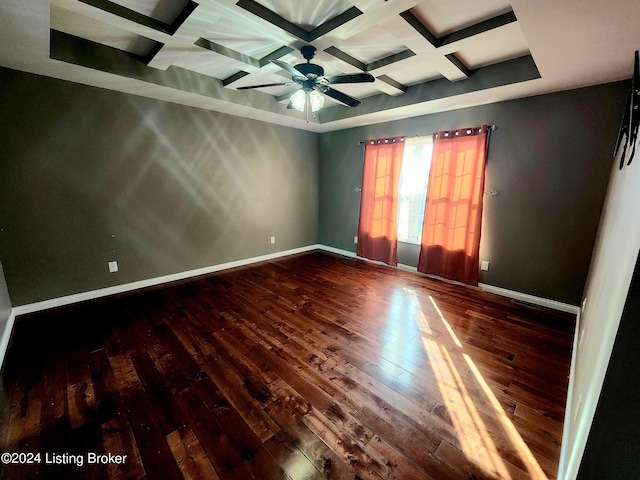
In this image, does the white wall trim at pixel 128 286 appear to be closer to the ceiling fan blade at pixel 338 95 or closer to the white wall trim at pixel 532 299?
the ceiling fan blade at pixel 338 95

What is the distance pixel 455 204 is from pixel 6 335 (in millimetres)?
4765

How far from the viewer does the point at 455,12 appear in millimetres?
Answer: 1873

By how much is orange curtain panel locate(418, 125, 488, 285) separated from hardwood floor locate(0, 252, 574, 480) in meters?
0.69

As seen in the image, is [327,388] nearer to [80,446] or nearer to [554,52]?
[80,446]

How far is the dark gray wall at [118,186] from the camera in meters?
2.57

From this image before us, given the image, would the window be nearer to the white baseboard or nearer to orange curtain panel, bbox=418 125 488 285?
orange curtain panel, bbox=418 125 488 285

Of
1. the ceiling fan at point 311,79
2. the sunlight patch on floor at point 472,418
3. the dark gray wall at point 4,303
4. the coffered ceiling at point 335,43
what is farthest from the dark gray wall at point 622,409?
the dark gray wall at point 4,303

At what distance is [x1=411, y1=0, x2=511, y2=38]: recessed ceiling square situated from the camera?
1.78m

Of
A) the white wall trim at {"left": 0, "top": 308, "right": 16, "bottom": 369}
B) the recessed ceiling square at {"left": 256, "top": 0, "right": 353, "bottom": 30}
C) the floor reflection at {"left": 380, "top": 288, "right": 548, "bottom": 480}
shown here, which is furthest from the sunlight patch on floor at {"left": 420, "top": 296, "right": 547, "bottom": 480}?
the white wall trim at {"left": 0, "top": 308, "right": 16, "bottom": 369}

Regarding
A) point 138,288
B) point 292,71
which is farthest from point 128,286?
point 292,71

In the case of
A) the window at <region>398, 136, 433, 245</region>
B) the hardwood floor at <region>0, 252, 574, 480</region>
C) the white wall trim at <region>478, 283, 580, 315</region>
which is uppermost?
the window at <region>398, 136, 433, 245</region>

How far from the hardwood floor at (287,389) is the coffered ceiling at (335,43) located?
2.29m

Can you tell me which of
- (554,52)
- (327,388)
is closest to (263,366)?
(327,388)

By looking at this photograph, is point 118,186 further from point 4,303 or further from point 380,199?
point 380,199
